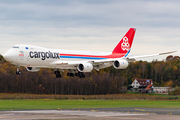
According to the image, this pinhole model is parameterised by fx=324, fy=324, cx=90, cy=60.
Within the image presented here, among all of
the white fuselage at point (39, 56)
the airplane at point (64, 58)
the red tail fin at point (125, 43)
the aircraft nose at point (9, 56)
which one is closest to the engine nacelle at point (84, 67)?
the airplane at point (64, 58)

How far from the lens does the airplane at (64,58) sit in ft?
226

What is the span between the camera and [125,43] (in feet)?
292

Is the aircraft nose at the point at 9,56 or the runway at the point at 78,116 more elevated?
the aircraft nose at the point at 9,56

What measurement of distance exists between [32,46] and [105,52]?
21936mm

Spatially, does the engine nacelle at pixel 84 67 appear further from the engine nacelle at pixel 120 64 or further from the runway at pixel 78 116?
the runway at pixel 78 116

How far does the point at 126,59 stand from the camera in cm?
7956

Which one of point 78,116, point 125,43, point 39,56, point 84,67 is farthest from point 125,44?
point 78,116

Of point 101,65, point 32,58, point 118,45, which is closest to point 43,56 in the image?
point 32,58

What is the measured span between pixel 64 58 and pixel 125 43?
20901mm

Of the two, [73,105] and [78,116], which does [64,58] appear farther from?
[73,105]

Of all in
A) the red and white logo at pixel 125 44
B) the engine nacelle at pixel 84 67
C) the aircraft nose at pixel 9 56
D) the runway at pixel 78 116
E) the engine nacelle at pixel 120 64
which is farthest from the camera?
the red and white logo at pixel 125 44

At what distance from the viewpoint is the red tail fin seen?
289 feet

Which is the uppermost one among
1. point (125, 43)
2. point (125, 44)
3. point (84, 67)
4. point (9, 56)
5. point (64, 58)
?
point (125, 43)

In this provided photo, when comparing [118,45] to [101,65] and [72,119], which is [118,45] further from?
[72,119]
